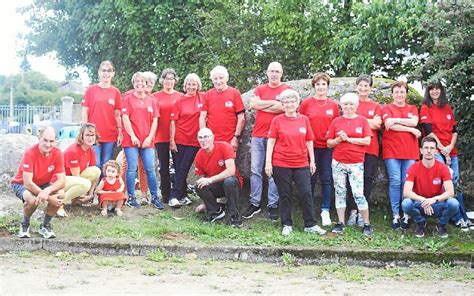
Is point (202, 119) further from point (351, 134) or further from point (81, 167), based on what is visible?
point (351, 134)

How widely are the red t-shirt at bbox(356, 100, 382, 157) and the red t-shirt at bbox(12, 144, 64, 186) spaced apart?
13.5ft

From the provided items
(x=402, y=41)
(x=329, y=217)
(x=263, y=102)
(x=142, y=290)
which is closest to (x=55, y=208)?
(x=142, y=290)

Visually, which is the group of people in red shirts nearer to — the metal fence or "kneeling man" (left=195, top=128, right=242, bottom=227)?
"kneeling man" (left=195, top=128, right=242, bottom=227)

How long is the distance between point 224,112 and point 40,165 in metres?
2.71

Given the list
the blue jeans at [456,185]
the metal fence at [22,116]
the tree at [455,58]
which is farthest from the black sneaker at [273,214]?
the metal fence at [22,116]

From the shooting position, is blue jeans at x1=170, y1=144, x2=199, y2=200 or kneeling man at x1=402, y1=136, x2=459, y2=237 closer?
kneeling man at x1=402, y1=136, x2=459, y2=237

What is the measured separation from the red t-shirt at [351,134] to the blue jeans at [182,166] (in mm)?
2165

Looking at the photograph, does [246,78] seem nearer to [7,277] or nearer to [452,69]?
[452,69]

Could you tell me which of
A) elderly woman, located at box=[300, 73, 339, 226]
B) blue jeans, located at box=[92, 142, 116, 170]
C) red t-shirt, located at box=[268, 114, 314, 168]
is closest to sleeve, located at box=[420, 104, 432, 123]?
elderly woman, located at box=[300, 73, 339, 226]

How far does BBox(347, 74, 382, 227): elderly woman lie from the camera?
29.1 feet

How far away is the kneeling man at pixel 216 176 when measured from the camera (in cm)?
876

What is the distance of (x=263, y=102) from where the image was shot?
905 centimetres

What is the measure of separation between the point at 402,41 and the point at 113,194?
817 centimetres

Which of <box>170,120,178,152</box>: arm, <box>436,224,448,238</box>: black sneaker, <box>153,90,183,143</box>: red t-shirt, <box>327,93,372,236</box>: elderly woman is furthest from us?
<box>153,90,183,143</box>: red t-shirt
